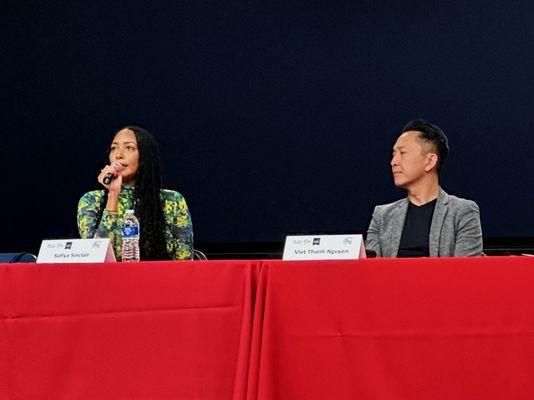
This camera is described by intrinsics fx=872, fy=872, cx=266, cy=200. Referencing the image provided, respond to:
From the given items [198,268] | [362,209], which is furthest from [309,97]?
[198,268]

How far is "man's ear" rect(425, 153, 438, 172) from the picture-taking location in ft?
10.2

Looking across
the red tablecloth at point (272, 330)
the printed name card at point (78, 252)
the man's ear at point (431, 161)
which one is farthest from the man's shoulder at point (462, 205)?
the printed name card at point (78, 252)

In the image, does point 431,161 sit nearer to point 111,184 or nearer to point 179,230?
point 179,230

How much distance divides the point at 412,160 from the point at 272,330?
4.32ft

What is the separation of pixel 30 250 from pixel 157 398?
271 cm

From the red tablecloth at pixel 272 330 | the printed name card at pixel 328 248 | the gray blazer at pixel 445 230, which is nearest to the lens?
the red tablecloth at pixel 272 330

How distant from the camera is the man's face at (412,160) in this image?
3092 millimetres

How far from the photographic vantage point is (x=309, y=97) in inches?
170

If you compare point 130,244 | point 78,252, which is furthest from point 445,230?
point 78,252

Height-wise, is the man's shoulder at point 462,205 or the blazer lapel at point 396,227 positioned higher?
the man's shoulder at point 462,205

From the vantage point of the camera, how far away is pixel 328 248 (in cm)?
205

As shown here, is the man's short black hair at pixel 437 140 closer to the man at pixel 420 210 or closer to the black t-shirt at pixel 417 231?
the man at pixel 420 210

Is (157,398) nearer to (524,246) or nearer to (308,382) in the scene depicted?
(308,382)

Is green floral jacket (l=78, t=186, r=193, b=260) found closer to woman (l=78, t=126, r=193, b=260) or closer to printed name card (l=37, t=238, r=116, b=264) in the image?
woman (l=78, t=126, r=193, b=260)
